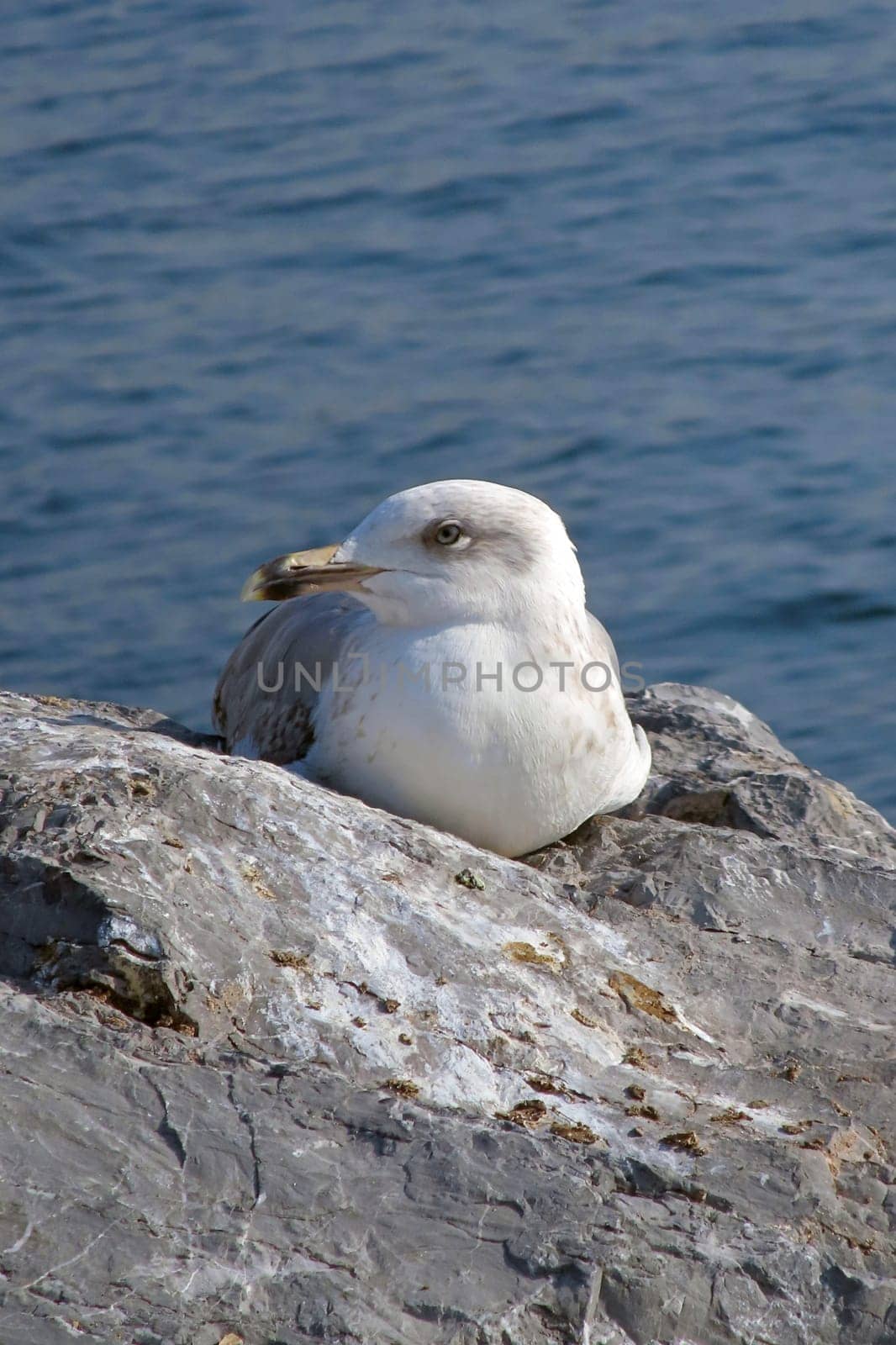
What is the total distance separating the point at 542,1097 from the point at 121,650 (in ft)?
26.1

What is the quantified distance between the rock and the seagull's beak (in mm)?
560

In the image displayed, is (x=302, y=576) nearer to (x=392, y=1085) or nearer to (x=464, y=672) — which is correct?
(x=464, y=672)

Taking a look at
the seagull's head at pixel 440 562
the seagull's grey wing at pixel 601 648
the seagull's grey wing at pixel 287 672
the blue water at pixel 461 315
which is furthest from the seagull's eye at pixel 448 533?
the blue water at pixel 461 315

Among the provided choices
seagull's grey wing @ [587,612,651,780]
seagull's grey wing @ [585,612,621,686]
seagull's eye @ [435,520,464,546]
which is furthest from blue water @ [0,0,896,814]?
seagull's eye @ [435,520,464,546]

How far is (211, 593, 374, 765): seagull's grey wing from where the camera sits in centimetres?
489

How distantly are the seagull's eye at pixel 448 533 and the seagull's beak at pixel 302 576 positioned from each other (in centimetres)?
18

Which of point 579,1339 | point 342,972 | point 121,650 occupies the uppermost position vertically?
point 342,972

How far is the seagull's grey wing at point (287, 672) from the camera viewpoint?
489 centimetres

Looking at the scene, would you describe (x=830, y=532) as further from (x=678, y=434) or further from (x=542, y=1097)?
(x=542, y=1097)

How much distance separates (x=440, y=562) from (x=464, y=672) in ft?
1.01

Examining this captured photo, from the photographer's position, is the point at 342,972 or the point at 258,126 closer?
the point at 342,972

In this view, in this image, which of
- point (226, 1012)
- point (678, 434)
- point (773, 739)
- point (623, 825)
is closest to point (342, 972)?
point (226, 1012)

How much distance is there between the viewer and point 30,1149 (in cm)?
307

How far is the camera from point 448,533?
4.52 meters
